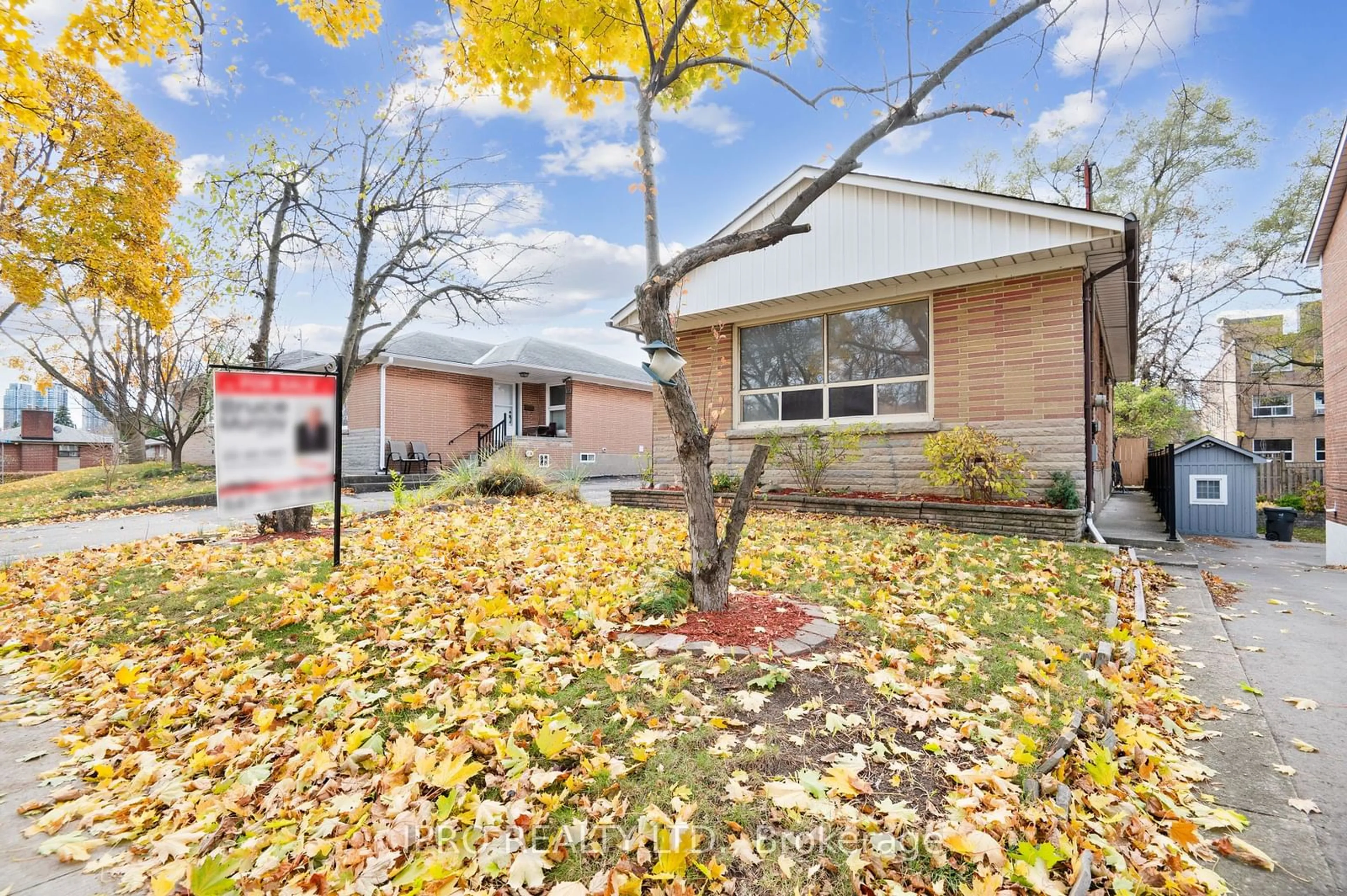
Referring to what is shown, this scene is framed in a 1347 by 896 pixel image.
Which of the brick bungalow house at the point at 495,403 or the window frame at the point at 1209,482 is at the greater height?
the brick bungalow house at the point at 495,403

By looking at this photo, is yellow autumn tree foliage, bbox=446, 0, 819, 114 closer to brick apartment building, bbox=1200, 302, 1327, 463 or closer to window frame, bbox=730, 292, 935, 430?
window frame, bbox=730, 292, 935, 430

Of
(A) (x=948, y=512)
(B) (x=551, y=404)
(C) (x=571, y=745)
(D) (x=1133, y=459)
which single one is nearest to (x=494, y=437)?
(B) (x=551, y=404)

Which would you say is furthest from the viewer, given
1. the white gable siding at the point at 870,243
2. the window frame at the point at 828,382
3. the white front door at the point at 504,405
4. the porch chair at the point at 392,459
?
the white front door at the point at 504,405

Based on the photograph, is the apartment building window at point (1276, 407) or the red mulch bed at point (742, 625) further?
the apartment building window at point (1276, 407)

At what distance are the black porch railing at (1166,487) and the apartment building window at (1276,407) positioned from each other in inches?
863

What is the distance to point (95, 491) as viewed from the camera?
46.3 ft

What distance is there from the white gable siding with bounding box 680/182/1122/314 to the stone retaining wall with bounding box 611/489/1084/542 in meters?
3.14

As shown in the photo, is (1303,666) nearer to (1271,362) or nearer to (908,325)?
(908,325)

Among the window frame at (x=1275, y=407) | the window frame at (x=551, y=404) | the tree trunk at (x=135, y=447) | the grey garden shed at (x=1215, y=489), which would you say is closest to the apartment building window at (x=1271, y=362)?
the window frame at (x=1275, y=407)

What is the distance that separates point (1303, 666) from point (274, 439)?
6.91m

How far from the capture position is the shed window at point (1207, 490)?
362 inches

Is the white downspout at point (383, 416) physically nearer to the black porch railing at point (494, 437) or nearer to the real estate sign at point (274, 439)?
the black porch railing at point (494, 437)

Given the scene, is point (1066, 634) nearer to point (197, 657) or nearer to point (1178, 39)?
point (1178, 39)

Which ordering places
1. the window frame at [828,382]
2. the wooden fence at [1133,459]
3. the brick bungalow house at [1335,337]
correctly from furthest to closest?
1. the wooden fence at [1133,459]
2. the brick bungalow house at [1335,337]
3. the window frame at [828,382]
